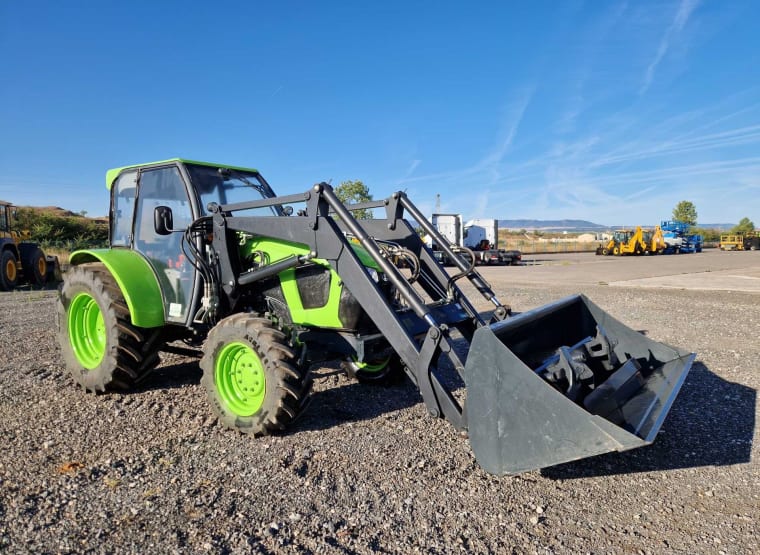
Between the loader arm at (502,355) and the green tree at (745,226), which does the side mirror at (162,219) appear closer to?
the loader arm at (502,355)

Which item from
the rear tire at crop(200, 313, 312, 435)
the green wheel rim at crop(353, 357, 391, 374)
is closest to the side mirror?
the rear tire at crop(200, 313, 312, 435)

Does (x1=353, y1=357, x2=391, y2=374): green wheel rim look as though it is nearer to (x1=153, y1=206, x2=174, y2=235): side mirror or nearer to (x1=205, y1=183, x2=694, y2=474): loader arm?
(x1=205, y1=183, x2=694, y2=474): loader arm

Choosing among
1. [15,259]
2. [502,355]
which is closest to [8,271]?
[15,259]

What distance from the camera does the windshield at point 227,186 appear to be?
4680 mm

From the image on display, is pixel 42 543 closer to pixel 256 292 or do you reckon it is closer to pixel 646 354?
pixel 256 292

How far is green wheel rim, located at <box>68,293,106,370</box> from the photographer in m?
5.17

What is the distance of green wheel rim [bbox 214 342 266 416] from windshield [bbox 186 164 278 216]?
4.55 feet

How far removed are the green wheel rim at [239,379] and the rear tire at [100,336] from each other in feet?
3.68

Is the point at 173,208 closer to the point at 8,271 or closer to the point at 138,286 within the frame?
the point at 138,286

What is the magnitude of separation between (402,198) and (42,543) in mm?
3509

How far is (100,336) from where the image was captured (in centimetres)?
525

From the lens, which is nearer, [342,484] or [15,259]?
[342,484]

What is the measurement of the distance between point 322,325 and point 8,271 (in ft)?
46.9

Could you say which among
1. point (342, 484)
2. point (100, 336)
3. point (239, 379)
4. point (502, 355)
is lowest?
point (342, 484)
